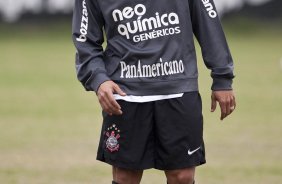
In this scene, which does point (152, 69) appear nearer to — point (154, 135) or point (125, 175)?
point (154, 135)

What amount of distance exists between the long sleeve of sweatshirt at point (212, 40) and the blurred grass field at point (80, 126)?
9.46 ft

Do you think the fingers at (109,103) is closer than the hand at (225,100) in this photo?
Yes

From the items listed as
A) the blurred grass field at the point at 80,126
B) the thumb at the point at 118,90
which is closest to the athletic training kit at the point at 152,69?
the thumb at the point at 118,90

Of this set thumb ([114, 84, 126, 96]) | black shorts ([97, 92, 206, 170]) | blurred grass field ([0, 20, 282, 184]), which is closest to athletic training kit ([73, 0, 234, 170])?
black shorts ([97, 92, 206, 170])

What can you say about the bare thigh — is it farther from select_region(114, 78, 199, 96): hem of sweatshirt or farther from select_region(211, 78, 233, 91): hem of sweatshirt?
select_region(211, 78, 233, 91): hem of sweatshirt

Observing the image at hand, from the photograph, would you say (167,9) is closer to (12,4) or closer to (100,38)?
(100,38)

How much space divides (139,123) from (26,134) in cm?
599

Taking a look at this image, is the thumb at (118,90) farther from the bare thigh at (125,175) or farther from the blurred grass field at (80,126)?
the blurred grass field at (80,126)

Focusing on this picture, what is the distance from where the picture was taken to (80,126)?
1202cm

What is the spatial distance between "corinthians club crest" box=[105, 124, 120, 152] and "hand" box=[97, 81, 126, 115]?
0.61 ft

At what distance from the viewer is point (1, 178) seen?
8.55 metres

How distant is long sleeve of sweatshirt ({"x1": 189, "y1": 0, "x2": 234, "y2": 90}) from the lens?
5594 millimetres

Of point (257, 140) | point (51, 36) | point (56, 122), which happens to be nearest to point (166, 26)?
point (257, 140)

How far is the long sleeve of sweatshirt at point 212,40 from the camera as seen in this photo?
559 centimetres
